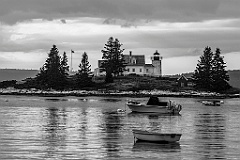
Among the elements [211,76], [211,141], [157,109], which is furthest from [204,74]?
[211,141]

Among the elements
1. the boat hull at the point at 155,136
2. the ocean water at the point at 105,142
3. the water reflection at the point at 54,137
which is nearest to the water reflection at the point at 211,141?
the ocean water at the point at 105,142

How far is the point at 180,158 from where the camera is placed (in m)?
43.5

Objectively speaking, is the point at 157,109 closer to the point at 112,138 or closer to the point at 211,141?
the point at 112,138

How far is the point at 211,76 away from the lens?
194 m

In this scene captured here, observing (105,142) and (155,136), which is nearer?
(155,136)

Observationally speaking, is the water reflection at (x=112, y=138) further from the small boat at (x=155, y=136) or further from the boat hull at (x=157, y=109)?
the boat hull at (x=157, y=109)

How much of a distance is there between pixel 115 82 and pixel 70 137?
13842 centimetres

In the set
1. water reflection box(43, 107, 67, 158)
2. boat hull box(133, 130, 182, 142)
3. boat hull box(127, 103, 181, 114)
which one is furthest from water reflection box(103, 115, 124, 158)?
boat hull box(127, 103, 181, 114)

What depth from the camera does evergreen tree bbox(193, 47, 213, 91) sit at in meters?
191

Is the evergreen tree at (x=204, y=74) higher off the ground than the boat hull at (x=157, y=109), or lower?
higher

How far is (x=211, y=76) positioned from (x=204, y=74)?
11.9ft

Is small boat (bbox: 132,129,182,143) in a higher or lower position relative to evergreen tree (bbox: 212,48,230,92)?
lower

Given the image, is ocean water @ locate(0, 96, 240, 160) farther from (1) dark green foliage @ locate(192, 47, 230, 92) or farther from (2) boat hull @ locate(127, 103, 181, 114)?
(1) dark green foliage @ locate(192, 47, 230, 92)

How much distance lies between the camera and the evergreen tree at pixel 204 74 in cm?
19100
